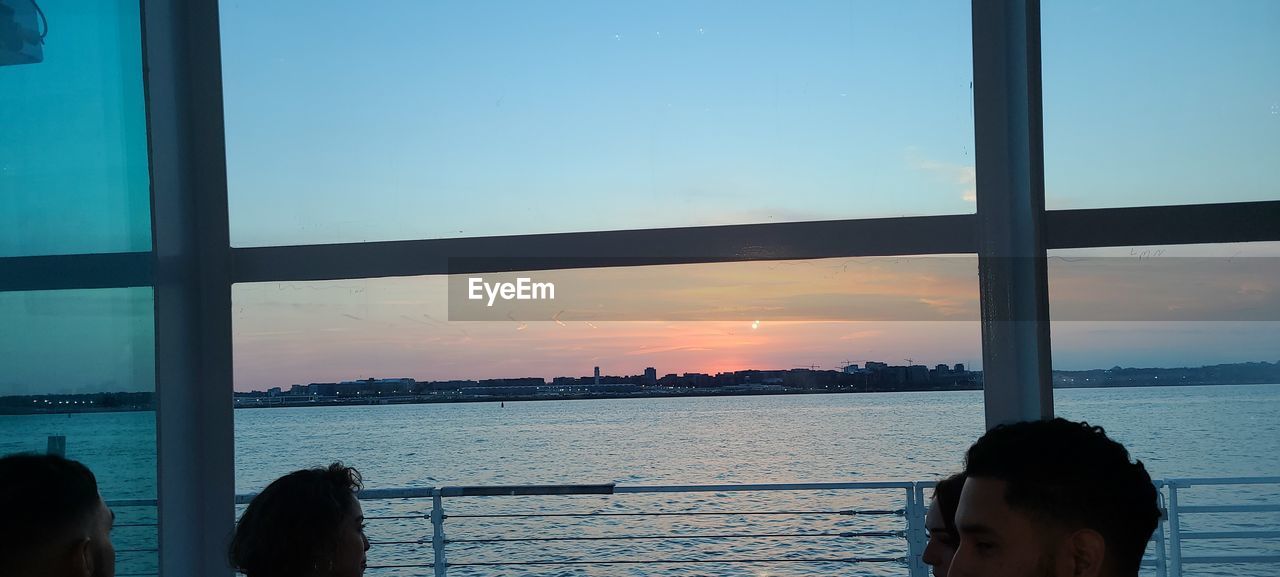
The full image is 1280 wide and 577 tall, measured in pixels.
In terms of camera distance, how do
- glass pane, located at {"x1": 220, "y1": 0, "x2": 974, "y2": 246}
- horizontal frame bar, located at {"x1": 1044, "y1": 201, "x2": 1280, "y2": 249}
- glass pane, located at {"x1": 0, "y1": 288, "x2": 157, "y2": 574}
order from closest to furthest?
glass pane, located at {"x1": 0, "y1": 288, "x2": 157, "y2": 574}, horizontal frame bar, located at {"x1": 1044, "y1": 201, "x2": 1280, "y2": 249}, glass pane, located at {"x1": 220, "y1": 0, "x2": 974, "y2": 246}

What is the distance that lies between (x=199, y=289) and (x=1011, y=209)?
57.3 inches

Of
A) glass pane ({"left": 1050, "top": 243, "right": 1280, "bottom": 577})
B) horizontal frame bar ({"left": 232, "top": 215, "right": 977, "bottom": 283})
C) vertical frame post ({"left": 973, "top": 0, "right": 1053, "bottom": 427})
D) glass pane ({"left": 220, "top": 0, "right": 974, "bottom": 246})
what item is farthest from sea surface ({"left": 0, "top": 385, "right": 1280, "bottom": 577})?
Result: glass pane ({"left": 220, "top": 0, "right": 974, "bottom": 246})

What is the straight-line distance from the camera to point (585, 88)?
2.46m

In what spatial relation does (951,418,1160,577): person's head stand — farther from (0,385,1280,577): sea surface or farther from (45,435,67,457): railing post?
(45,435,67,457): railing post

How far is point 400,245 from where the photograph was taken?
1769 mm

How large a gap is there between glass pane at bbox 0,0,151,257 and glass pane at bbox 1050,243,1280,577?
158 cm

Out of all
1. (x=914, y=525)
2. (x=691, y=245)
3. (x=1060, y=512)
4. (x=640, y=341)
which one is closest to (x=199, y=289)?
(x=691, y=245)

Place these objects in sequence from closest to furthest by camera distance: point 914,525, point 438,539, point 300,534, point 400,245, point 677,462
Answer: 1. point 300,534
2. point 400,245
3. point 914,525
4. point 438,539
5. point 677,462

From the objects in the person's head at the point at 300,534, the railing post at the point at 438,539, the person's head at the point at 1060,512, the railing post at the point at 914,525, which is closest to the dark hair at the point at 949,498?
the person's head at the point at 1060,512

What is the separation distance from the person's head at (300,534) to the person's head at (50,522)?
229 millimetres

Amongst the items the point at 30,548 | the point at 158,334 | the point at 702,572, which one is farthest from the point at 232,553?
the point at 702,572

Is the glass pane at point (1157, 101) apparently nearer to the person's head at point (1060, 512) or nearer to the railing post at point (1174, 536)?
the railing post at point (1174, 536)

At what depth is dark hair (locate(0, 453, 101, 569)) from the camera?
736mm

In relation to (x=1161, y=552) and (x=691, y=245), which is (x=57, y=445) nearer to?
(x=691, y=245)
